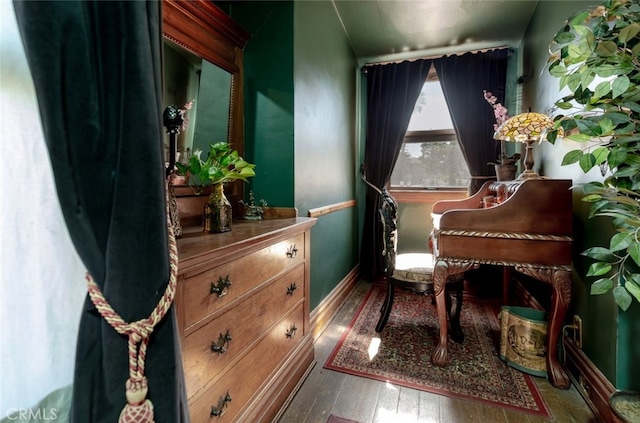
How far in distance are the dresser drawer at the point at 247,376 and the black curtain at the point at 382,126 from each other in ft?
6.31

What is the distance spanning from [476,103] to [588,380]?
2.56 m

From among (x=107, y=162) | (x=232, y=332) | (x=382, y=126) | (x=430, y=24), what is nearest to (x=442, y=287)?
(x=232, y=332)

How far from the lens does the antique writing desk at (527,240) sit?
Result: 1.58m

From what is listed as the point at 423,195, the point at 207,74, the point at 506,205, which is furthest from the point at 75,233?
the point at 423,195

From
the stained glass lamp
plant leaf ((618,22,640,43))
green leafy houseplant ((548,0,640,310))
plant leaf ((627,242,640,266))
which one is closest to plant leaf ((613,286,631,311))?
green leafy houseplant ((548,0,640,310))

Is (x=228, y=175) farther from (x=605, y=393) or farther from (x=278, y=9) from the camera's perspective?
(x=605, y=393)

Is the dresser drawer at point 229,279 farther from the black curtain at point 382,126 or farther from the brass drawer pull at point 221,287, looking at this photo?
the black curtain at point 382,126

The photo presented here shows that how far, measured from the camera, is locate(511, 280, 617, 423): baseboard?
1355 millimetres

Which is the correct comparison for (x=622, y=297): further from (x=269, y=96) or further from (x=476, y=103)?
(x=476, y=103)

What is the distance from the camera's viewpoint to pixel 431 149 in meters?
3.40

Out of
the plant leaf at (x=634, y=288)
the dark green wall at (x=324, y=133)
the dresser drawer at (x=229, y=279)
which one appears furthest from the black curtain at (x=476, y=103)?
the dresser drawer at (x=229, y=279)

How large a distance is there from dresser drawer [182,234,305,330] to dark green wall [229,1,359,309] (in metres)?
0.57

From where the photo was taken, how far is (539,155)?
97.7 inches

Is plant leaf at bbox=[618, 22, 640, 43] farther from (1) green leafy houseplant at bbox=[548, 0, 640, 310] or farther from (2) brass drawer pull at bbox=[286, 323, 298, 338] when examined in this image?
(2) brass drawer pull at bbox=[286, 323, 298, 338]
